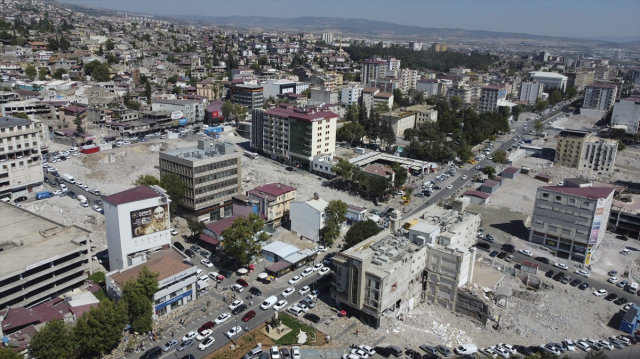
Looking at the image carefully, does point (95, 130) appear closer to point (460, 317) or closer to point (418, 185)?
point (418, 185)

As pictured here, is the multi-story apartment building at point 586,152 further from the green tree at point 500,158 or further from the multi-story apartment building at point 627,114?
the multi-story apartment building at point 627,114

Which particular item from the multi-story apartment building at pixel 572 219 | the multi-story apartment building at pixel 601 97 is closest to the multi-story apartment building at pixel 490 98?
the multi-story apartment building at pixel 601 97

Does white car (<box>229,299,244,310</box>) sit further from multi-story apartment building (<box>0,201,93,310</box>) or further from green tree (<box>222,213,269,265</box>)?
multi-story apartment building (<box>0,201,93,310</box>)

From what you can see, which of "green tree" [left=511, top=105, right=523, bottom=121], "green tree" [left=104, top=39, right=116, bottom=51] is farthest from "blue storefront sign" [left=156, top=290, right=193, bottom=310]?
"green tree" [left=104, top=39, right=116, bottom=51]

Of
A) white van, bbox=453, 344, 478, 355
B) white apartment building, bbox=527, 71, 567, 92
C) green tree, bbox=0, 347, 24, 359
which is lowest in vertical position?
white van, bbox=453, 344, 478, 355

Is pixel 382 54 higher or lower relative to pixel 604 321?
higher

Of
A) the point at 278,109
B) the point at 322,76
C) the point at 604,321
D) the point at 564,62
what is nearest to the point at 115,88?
the point at 278,109
